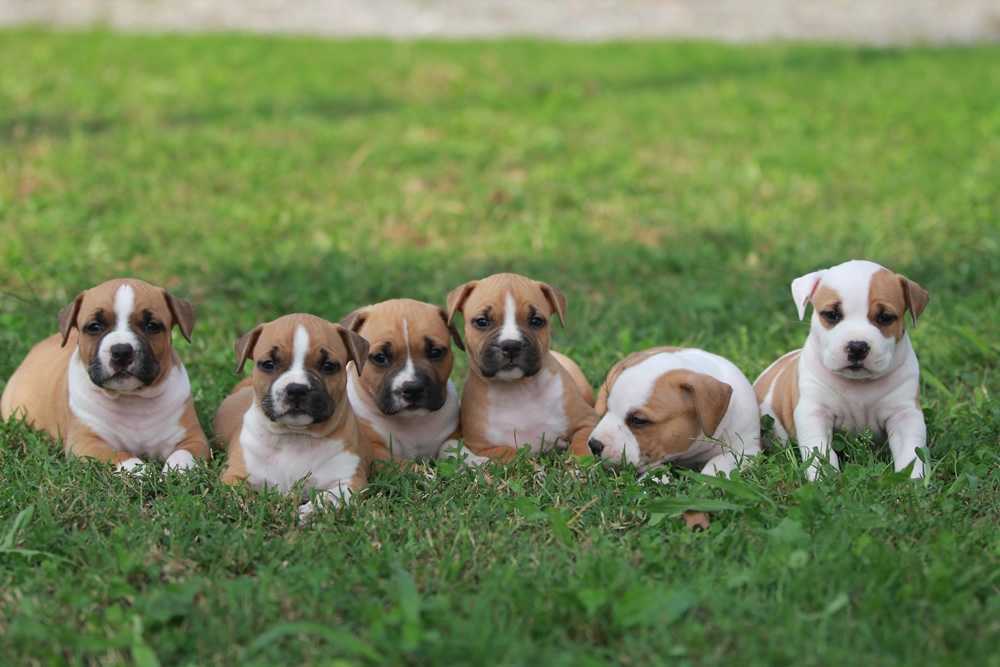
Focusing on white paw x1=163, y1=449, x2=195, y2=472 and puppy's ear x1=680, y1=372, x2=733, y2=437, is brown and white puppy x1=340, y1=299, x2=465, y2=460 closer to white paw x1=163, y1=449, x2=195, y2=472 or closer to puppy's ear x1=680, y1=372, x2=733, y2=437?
white paw x1=163, y1=449, x2=195, y2=472

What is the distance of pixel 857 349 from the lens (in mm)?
4797

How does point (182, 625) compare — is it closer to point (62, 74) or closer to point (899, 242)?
point (899, 242)

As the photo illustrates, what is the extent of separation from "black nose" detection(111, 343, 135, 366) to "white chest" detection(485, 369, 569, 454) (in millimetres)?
1833

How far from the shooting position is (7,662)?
3463 millimetres

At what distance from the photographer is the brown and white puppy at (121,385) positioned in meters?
5.08

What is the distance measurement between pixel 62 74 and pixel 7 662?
35.6ft

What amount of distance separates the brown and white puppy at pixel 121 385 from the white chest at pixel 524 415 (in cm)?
154

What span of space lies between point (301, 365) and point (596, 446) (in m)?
1.50

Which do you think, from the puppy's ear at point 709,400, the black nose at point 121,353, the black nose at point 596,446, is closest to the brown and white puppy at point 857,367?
the puppy's ear at point 709,400

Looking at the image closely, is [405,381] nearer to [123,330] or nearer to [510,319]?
[510,319]

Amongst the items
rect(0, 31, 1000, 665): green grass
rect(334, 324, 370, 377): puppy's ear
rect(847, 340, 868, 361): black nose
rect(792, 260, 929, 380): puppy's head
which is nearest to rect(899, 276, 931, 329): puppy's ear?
rect(792, 260, 929, 380): puppy's head

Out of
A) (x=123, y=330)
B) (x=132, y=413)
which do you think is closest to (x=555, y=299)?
(x=123, y=330)

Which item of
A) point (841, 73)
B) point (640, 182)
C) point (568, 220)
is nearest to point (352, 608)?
point (568, 220)

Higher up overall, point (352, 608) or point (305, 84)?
point (305, 84)
